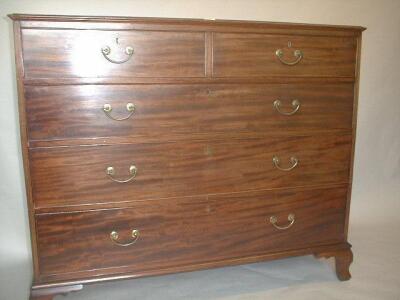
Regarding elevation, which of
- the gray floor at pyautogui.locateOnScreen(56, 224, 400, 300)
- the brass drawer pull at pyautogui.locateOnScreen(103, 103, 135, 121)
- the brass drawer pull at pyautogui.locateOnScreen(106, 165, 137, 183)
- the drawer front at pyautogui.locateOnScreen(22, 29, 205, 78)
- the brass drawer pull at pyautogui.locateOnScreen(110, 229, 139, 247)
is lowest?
the gray floor at pyautogui.locateOnScreen(56, 224, 400, 300)

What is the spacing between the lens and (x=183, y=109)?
1464 millimetres

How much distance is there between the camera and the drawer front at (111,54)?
1.31m

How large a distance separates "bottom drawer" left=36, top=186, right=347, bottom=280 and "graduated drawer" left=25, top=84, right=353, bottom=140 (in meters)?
0.30

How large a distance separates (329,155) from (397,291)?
2.46 ft

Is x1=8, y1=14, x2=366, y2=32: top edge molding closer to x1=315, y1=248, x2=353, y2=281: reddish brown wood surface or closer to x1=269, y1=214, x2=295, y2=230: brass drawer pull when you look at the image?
x1=269, y1=214, x2=295, y2=230: brass drawer pull

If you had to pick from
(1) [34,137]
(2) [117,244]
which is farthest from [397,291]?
(1) [34,137]

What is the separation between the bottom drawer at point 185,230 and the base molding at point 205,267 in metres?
0.02

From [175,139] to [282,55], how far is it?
561 mm

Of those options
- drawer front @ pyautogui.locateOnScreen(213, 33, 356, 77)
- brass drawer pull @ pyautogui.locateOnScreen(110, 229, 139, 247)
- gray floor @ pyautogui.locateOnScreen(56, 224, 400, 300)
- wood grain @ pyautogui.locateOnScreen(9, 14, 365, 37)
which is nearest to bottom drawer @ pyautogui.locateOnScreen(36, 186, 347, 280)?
brass drawer pull @ pyautogui.locateOnScreen(110, 229, 139, 247)

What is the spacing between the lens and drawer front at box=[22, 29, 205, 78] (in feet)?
4.28

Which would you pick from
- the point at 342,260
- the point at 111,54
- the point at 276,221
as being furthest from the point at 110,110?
the point at 342,260

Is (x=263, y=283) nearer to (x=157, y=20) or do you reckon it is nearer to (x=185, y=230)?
(x=185, y=230)

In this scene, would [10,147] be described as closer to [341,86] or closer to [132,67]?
[132,67]

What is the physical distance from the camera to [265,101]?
156cm
